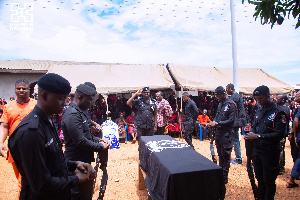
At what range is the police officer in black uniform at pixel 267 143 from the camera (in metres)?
2.77

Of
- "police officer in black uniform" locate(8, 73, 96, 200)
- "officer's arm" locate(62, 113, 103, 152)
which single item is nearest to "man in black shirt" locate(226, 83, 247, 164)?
"officer's arm" locate(62, 113, 103, 152)

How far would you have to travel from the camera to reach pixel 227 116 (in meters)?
4.12

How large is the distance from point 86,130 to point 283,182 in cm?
447

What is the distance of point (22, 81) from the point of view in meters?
3.03

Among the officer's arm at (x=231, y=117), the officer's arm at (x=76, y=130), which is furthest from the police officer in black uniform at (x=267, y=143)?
the officer's arm at (x=76, y=130)

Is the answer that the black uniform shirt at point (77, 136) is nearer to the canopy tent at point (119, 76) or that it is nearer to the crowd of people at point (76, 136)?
the crowd of people at point (76, 136)

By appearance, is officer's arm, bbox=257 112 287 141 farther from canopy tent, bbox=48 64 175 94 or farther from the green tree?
canopy tent, bbox=48 64 175 94

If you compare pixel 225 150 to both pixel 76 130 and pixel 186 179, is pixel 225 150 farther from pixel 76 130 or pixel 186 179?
pixel 76 130

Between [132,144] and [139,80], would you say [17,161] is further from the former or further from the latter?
[139,80]

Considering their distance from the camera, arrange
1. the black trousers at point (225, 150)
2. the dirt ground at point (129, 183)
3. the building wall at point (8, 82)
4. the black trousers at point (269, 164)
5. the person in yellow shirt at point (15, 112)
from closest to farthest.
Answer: the black trousers at point (269, 164) < the person in yellow shirt at point (15, 112) < the dirt ground at point (129, 183) < the black trousers at point (225, 150) < the building wall at point (8, 82)

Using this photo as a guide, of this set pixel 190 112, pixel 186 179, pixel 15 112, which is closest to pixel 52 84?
pixel 186 179

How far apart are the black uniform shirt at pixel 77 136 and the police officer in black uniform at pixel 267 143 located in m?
2.40

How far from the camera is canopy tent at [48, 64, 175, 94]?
31.1ft

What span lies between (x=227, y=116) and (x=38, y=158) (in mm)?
3800
